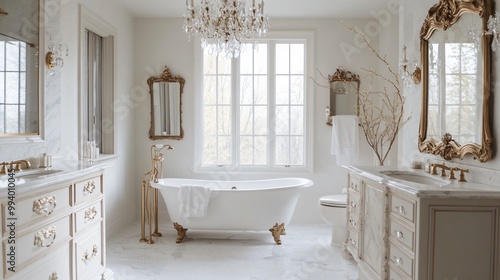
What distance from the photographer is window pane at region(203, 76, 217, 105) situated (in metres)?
4.98

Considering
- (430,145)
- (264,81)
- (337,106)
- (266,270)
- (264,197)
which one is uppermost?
(264,81)

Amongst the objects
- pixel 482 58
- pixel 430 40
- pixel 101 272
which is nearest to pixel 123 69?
pixel 101 272

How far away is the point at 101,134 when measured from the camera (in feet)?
14.3

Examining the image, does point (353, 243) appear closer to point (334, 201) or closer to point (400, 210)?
point (334, 201)

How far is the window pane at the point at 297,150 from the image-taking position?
4977 millimetres

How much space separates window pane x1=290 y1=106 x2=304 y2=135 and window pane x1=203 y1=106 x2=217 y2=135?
954 mm

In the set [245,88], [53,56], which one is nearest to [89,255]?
[53,56]

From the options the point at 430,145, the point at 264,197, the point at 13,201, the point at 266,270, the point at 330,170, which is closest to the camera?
the point at 13,201

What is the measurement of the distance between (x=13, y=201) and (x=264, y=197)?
2.44 metres

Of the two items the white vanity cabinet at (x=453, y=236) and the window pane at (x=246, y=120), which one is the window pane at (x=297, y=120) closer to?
the window pane at (x=246, y=120)

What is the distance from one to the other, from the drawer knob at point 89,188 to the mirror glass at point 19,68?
0.52 meters

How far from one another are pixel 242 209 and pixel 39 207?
2157 mm

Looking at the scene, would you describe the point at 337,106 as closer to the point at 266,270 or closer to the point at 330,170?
the point at 330,170

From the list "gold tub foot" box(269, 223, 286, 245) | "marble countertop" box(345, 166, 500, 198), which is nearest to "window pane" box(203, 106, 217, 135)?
"gold tub foot" box(269, 223, 286, 245)
